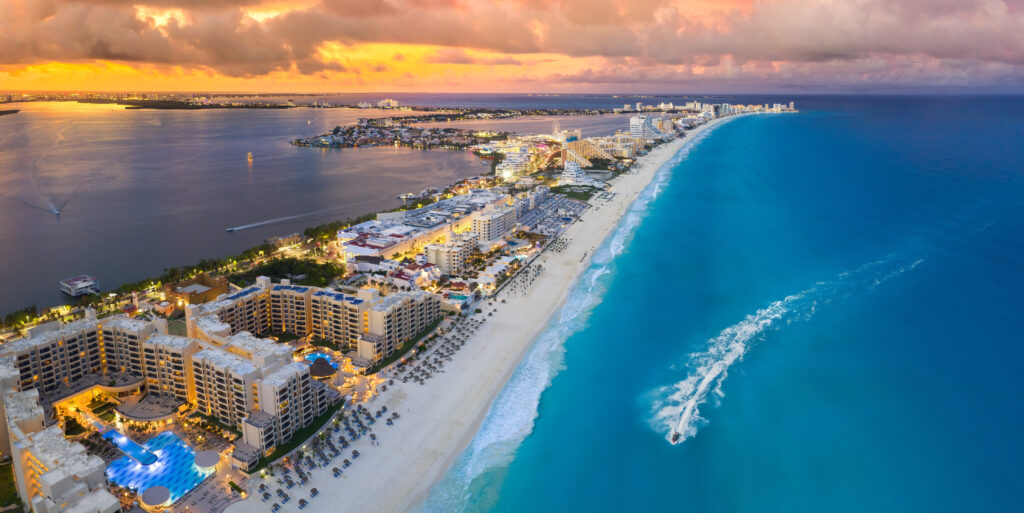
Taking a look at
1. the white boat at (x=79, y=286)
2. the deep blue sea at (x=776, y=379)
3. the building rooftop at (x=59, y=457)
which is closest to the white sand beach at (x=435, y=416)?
the deep blue sea at (x=776, y=379)

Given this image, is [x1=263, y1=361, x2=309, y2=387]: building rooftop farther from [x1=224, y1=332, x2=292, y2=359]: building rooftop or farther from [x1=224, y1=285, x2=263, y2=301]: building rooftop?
[x1=224, y1=285, x2=263, y2=301]: building rooftop

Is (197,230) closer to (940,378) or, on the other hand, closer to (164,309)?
(164,309)

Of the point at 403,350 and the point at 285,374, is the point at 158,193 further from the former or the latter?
the point at 285,374

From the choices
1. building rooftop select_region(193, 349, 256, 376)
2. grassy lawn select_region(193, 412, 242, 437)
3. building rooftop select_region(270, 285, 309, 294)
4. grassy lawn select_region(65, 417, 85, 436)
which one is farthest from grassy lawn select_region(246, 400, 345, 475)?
Result: building rooftop select_region(270, 285, 309, 294)

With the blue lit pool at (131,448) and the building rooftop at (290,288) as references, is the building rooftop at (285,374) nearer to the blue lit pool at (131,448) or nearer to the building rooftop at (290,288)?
the blue lit pool at (131,448)

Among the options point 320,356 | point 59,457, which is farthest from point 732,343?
point 59,457

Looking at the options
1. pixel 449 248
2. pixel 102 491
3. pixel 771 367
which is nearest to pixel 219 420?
pixel 102 491
